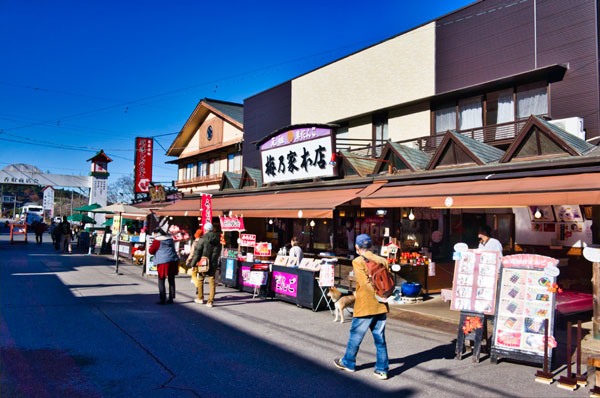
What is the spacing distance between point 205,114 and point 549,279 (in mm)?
26109

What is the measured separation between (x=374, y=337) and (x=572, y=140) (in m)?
7.10

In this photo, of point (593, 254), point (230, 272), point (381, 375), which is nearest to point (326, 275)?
point (230, 272)

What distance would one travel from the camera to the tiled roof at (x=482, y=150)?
10.8m

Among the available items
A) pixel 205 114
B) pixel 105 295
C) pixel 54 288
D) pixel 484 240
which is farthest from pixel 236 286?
pixel 205 114

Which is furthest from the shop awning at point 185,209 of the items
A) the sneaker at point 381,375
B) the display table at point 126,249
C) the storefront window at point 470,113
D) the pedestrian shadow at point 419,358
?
the sneaker at point 381,375

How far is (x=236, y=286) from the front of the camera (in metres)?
12.8

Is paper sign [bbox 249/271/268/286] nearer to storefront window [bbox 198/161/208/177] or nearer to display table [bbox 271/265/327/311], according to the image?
display table [bbox 271/265/327/311]

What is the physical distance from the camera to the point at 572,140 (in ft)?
31.2

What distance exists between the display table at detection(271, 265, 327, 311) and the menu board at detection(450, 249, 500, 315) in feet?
12.4

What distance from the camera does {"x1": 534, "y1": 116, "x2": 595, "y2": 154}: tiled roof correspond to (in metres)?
9.23

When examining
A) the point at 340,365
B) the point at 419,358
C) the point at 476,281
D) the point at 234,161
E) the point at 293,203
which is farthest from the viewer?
the point at 234,161

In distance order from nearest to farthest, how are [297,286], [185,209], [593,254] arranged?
1. [593,254]
2. [297,286]
3. [185,209]

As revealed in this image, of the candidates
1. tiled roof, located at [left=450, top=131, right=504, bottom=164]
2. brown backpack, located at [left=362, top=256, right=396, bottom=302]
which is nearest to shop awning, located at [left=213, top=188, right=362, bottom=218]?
tiled roof, located at [left=450, top=131, right=504, bottom=164]

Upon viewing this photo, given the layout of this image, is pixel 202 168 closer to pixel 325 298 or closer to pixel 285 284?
pixel 285 284
